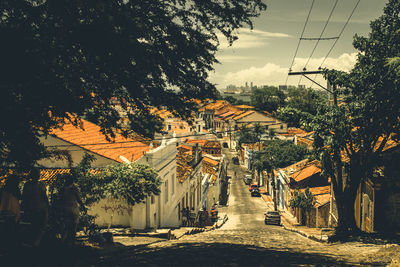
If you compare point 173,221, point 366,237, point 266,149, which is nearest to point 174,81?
point 366,237

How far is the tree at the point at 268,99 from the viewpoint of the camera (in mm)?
131600

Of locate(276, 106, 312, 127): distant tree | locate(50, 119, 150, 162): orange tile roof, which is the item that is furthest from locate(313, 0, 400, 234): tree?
locate(50, 119, 150, 162): orange tile roof

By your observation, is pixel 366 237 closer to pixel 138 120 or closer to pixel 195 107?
pixel 195 107

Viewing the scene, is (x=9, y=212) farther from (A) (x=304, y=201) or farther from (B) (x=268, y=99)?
(B) (x=268, y=99)

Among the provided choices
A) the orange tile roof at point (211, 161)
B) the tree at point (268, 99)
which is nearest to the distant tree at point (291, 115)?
the orange tile roof at point (211, 161)

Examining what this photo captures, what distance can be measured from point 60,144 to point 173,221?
8068mm

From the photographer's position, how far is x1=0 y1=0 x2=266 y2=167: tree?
598 cm

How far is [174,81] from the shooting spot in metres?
8.73

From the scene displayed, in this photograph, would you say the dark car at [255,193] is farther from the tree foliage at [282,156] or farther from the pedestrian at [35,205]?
the pedestrian at [35,205]

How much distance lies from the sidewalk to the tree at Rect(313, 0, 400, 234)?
2.42 metres

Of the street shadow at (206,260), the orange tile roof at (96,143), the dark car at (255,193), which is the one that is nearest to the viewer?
the street shadow at (206,260)

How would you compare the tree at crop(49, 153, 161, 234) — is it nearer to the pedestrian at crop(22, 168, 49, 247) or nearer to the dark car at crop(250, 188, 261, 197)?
the pedestrian at crop(22, 168, 49, 247)

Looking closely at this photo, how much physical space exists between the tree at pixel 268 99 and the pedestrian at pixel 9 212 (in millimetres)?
123558

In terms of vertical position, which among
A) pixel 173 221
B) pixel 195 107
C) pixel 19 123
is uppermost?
pixel 195 107
